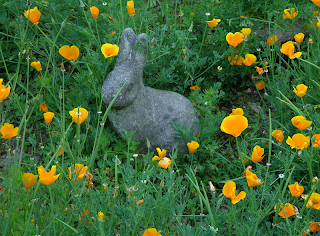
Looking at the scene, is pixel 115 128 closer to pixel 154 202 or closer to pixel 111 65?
pixel 111 65

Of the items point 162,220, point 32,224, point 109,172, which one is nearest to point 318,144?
point 162,220

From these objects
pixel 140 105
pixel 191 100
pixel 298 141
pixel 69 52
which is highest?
pixel 69 52

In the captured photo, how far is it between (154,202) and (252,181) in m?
0.46

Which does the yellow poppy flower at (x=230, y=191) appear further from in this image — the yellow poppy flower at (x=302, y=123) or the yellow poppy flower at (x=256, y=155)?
the yellow poppy flower at (x=302, y=123)

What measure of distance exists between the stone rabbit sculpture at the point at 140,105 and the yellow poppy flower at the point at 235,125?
748mm

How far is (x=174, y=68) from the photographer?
280 centimetres

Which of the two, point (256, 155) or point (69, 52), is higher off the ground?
point (69, 52)

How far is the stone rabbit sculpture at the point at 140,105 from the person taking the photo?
232cm

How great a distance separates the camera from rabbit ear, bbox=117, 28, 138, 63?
2322mm

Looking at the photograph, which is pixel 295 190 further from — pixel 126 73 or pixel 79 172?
pixel 126 73

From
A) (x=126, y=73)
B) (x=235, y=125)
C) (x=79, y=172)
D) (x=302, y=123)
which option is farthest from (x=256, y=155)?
(x=126, y=73)

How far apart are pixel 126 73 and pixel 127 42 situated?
0.64ft


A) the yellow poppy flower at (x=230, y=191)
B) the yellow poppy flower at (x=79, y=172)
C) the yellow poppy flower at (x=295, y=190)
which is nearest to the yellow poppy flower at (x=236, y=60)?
the yellow poppy flower at (x=295, y=190)

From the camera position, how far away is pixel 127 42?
91.8 inches
